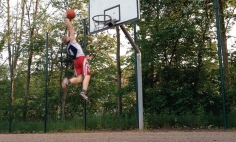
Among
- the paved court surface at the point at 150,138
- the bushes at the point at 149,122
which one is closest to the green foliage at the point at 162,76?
the bushes at the point at 149,122

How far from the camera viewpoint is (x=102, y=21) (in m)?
9.38

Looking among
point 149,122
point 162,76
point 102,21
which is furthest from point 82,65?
point 162,76

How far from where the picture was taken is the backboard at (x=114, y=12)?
29.8 ft

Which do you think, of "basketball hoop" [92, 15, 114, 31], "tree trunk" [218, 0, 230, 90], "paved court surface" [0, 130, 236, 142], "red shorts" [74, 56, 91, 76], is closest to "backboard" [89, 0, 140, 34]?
"basketball hoop" [92, 15, 114, 31]

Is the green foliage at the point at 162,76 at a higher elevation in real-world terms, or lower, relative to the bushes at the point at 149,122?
higher

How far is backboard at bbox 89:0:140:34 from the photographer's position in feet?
29.8

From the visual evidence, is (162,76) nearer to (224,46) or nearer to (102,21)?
(224,46)

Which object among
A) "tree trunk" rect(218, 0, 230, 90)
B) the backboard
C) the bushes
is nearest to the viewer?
the backboard

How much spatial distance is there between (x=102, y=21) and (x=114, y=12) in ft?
1.39

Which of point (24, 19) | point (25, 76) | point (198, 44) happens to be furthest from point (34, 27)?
point (198, 44)

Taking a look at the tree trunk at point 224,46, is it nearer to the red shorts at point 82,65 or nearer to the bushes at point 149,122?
the bushes at point 149,122

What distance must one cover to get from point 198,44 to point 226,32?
129 cm

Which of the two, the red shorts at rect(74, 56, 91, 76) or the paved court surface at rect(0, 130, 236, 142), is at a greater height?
the red shorts at rect(74, 56, 91, 76)

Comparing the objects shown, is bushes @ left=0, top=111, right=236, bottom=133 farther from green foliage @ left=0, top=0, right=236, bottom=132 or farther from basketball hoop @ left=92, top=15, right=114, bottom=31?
basketball hoop @ left=92, top=15, right=114, bottom=31
